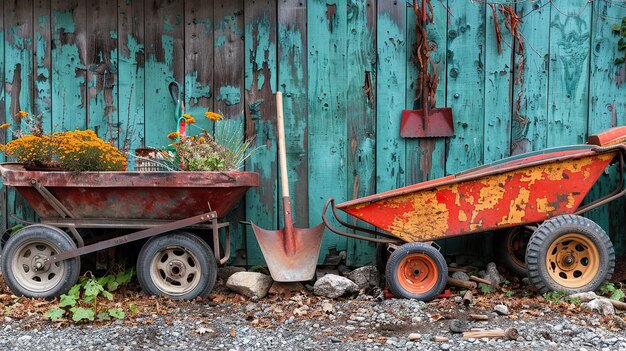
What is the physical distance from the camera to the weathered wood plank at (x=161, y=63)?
412 centimetres

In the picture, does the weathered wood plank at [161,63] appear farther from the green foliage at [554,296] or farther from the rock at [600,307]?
the rock at [600,307]

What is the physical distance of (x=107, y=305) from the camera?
331 cm

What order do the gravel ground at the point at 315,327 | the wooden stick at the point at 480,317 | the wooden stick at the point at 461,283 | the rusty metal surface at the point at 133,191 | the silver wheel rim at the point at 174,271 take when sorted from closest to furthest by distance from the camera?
the gravel ground at the point at 315,327, the wooden stick at the point at 480,317, the rusty metal surface at the point at 133,191, the silver wheel rim at the point at 174,271, the wooden stick at the point at 461,283

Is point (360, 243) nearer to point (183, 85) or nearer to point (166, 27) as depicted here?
point (183, 85)

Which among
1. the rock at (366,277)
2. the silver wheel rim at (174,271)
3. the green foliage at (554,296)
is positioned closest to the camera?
the green foliage at (554,296)

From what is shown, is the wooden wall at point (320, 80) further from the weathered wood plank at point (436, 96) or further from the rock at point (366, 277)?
the rock at point (366, 277)

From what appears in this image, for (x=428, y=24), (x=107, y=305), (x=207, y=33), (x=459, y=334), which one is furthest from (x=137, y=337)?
(x=428, y=24)

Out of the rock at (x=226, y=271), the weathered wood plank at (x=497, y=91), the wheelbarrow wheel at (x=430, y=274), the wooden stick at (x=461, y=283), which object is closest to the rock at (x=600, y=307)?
the wooden stick at (x=461, y=283)

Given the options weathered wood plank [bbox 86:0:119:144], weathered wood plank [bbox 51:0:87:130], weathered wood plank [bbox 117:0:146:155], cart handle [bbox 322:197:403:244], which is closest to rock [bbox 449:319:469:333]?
cart handle [bbox 322:197:403:244]

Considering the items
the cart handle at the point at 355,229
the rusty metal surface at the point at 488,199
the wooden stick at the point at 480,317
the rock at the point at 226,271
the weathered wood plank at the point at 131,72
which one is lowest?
the wooden stick at the point at 480,317

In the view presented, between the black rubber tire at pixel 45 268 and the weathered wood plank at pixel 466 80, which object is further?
the weathered wood plank at pixel 466 80

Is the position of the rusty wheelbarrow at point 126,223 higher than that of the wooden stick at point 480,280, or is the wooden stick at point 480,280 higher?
the rusty wheelbarrow at point 126,223

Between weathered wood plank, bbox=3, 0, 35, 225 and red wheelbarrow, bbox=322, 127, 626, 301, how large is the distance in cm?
255

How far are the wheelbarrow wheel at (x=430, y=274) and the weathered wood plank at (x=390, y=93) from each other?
2.54ft
